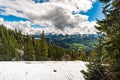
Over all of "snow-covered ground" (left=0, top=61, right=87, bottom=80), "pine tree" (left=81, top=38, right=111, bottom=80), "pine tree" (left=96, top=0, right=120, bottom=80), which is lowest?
"snow-covered ground" (left=0, top=61, right=87, bottom=80)

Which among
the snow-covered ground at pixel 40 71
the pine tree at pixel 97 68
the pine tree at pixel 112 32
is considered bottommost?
the snow-covered ground at pixel 40 71

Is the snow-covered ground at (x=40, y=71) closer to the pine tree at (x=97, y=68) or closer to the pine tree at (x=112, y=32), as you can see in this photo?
the pine tree at (x=97, y=68)

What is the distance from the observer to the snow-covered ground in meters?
16.3

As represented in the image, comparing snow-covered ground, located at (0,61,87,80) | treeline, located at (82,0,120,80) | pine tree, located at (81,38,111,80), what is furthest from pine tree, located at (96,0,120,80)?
snow-covered ground, located at (0,61,87,80)

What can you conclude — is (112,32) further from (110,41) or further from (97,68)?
(97,68)

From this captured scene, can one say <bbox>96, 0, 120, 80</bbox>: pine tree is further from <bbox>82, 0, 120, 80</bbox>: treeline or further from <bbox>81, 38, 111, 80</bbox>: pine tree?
<bbox>81, 38, 111, 80</bbox>: pine tree

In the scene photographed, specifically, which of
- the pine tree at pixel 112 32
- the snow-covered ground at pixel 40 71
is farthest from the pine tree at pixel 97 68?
the snow-covered ground at pixel 40 71

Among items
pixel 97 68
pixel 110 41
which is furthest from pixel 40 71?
pixel 110 41

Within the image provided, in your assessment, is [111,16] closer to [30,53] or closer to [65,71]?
[65,71]

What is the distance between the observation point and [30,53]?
79.1m

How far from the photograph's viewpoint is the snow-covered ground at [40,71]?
1633cm

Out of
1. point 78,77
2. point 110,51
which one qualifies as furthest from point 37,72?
point 110,51

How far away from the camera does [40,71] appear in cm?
1792

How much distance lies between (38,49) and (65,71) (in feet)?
206
